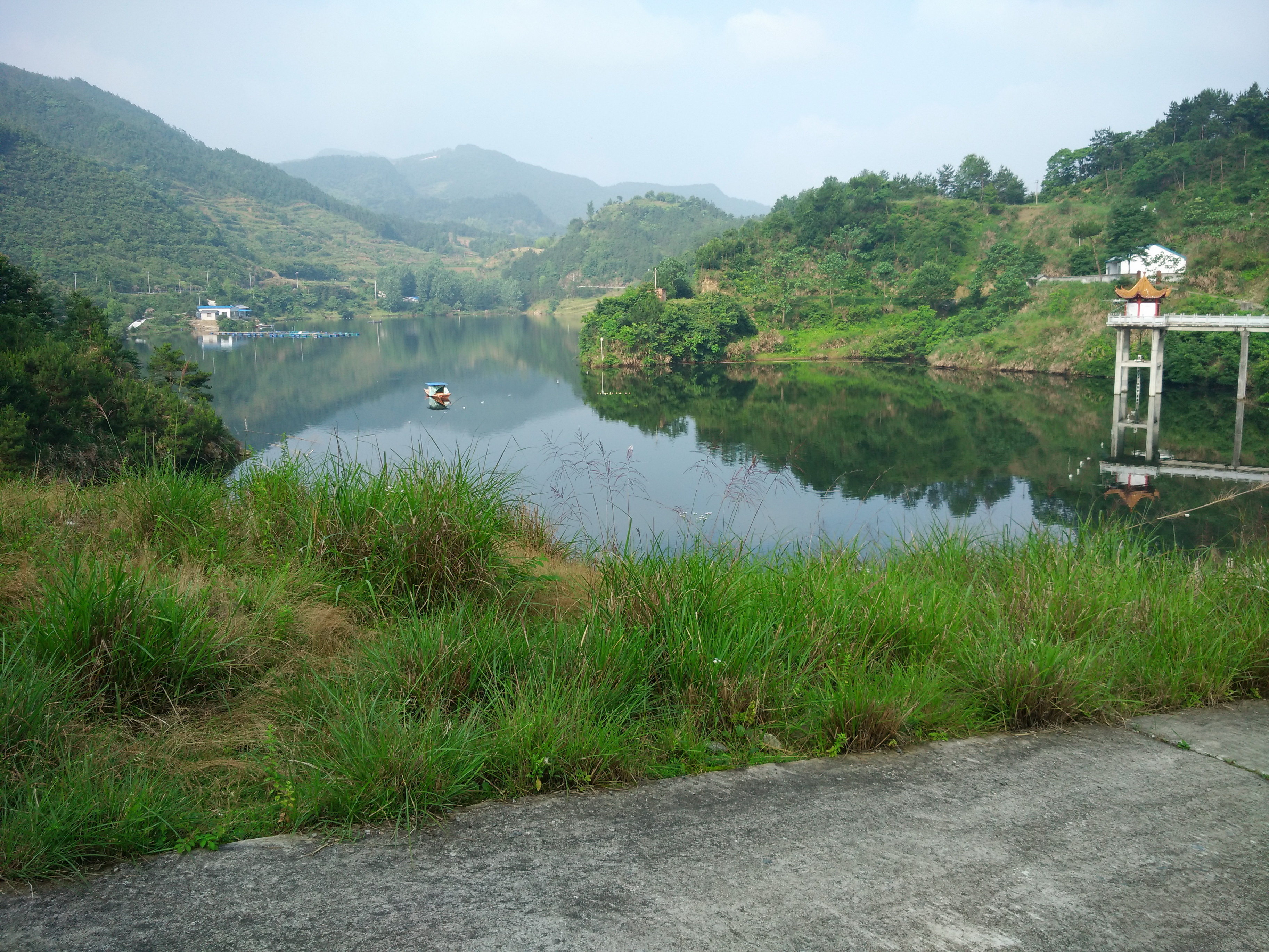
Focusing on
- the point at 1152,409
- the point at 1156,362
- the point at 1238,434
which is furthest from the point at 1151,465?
the point at 1156,362

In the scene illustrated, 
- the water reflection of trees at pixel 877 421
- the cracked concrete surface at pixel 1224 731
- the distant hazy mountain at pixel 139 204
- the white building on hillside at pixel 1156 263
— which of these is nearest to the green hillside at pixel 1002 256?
the white building on hillside at pixel 1156 263

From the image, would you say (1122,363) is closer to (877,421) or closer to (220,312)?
(877,421)

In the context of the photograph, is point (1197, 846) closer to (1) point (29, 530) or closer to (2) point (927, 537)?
(2) point (927, 537)

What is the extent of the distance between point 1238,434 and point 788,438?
13.3 metres

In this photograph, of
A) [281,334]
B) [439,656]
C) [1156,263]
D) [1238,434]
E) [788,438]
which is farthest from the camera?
[281,334]

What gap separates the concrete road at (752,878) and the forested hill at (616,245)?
10566 centimetres

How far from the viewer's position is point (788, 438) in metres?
28.5

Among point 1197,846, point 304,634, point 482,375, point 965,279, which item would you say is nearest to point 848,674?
point 1197,846

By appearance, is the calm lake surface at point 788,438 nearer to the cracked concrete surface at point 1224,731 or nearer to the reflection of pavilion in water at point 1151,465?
the reflection of pavilion in water at point 1151,465

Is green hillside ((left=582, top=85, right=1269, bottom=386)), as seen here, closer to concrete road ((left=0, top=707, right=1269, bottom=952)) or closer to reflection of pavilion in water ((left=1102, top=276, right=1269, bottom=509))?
reflection of pavilion in water ((left=1102, top=276, right=1269, bottom=509))

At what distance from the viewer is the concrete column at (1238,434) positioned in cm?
2303

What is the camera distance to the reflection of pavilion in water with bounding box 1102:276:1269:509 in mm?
21484

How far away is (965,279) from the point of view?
5372 cm

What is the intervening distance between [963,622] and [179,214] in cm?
11015
